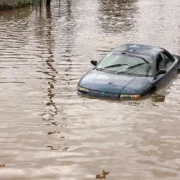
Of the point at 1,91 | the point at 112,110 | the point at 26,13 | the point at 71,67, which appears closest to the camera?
the point at 112,110

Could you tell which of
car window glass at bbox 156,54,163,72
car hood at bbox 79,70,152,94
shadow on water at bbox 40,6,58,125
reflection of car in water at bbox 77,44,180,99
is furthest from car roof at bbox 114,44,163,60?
shadow on water at bbox 40,6,58,125

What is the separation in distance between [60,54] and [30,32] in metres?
6.86

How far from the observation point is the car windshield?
456 inches

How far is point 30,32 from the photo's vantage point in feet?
77.0

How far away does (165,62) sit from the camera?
42.4 ft

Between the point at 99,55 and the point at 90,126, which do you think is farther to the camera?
the point at 99,55

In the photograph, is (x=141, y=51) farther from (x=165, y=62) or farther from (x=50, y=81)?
(x=50, y=81)

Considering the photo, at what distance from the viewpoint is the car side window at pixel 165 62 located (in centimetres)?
1260

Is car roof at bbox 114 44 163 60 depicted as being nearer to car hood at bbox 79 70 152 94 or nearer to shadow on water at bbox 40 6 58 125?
car hood at bbox 79 70 152 94

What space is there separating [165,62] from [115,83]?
293cm

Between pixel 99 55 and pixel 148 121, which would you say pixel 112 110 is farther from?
pixel 99 55

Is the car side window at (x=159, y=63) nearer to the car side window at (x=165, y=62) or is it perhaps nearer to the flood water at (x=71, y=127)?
the car side window at (x=165, y=62)

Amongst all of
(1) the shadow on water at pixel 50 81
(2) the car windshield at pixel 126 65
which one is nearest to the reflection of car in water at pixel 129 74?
(2) the car windshield at pixel 126 65

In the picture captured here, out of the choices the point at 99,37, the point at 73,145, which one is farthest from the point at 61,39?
the point at 73,145
